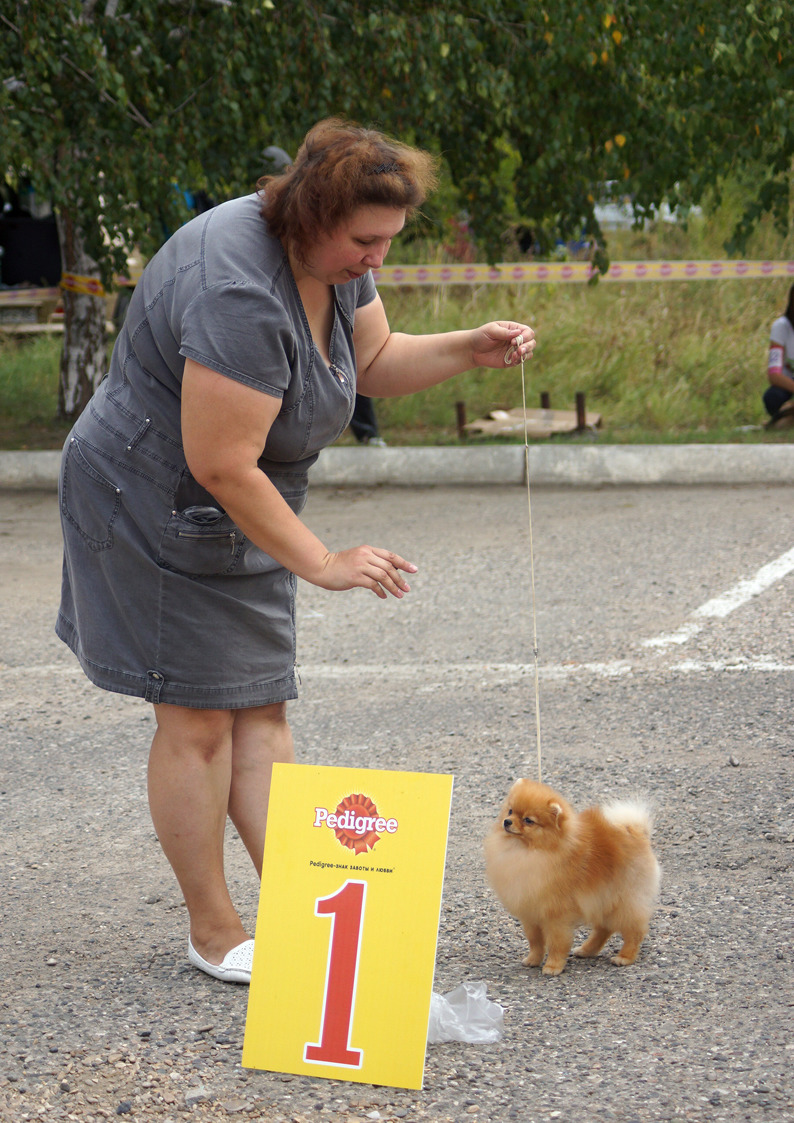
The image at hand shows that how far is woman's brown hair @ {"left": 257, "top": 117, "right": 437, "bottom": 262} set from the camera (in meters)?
2.22

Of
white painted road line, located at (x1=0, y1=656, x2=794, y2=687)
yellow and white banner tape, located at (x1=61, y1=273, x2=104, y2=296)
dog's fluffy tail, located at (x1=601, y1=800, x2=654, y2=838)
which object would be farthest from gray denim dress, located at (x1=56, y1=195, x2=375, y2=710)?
yellow and white banner tape, located at (x1=61, y1=273, x2=104, y2=296)

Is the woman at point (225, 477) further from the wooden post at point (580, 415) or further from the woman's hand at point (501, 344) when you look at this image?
the wooden post at point (580, 415)

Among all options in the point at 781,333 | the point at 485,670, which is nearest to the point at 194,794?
the point at 485,670

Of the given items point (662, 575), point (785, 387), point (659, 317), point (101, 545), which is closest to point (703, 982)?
point (101, 545)

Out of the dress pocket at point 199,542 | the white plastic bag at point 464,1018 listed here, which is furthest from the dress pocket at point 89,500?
the white plastic bag at point 464,1018

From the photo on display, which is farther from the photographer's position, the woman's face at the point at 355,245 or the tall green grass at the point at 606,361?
the tall green grass at the point at 606,361

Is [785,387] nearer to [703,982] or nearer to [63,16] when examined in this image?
[63,16]

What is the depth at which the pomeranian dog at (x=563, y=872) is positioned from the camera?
2.64 meters

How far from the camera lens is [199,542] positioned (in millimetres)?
2422

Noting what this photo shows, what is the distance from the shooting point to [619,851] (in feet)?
8.77

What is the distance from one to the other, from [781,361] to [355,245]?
27.7 ft

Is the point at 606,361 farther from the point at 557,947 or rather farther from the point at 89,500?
the point at 89,500

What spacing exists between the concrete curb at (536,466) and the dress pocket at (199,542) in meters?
6.38

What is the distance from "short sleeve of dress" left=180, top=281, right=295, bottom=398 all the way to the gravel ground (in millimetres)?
1323
